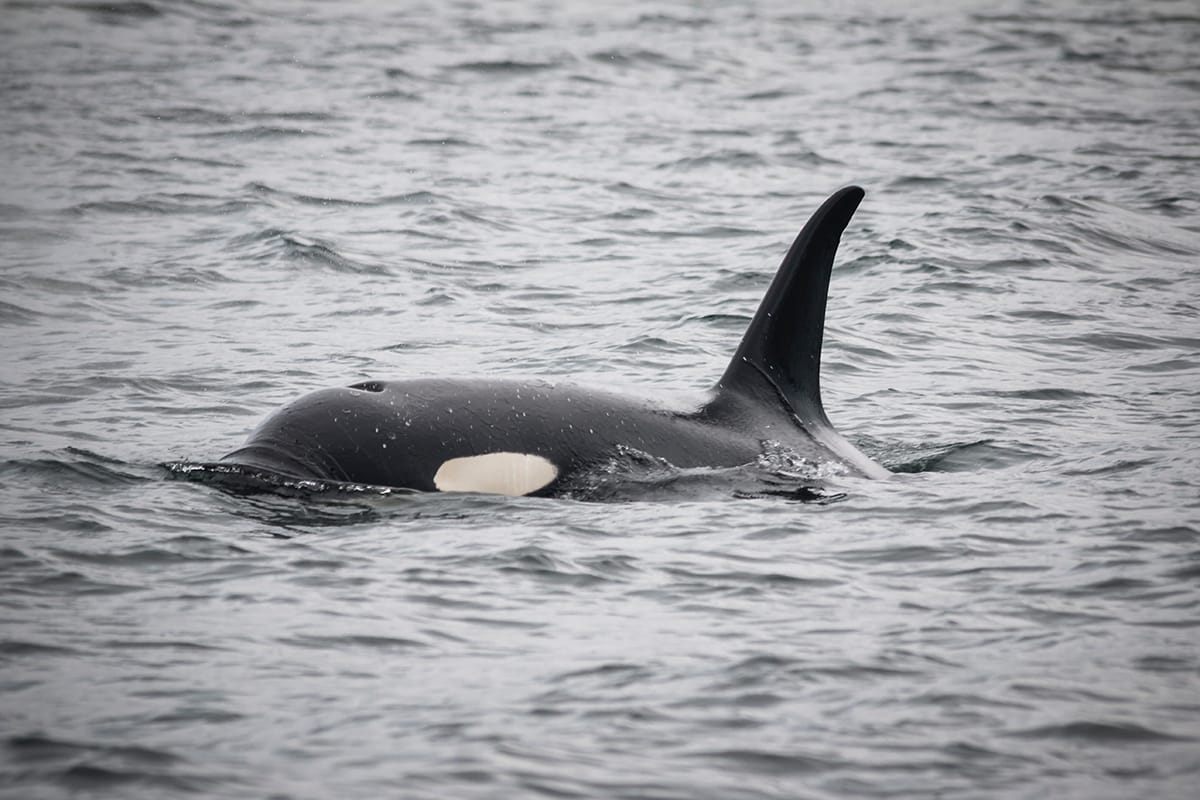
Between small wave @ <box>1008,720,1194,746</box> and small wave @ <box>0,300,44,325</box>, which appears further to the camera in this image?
small wave @ <box>0,300,44,325</box>

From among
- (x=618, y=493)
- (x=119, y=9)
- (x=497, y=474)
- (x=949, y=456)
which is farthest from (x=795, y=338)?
(x=119, y=9)

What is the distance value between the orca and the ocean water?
25 centimetres

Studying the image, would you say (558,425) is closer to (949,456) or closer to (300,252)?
(949,456)

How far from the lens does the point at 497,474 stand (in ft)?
32.6

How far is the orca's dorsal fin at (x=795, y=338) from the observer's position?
1061 cm

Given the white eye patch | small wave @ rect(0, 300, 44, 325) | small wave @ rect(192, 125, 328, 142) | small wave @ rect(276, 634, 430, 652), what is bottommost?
small wave @ rect(0, 300, 44, 325)

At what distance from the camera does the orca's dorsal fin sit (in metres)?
10.6

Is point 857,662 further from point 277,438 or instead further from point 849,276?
point 849,276

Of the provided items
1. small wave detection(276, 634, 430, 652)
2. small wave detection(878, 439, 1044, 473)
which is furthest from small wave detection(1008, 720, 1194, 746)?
small wave detection(878, 439, 1044, 473)

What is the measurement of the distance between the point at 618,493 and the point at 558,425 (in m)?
0.56

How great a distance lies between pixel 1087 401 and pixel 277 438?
734 centimetres

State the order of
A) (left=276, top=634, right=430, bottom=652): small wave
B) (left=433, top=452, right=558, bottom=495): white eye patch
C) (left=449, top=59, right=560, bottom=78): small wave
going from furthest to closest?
1. (left=449, top=59, right=560, bottom=78): small wave
2. (left=433, top=452, right=558, bottom=495): white eye patch
3. (left=276, top=634, right=430, bottom=652): small wave

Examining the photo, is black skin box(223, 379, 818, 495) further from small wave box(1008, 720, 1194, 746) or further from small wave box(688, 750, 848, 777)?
small wave box(1008, 720, 1194, 746)

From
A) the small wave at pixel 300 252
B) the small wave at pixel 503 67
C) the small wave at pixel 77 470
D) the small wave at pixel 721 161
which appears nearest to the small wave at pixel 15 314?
the small wave at pixel 300 252
